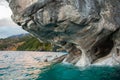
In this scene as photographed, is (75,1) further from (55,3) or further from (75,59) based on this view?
(75,59)

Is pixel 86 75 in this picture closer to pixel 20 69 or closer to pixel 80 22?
pixel 80 22

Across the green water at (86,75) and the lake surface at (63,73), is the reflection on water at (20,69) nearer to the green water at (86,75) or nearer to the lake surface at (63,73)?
the lake surface at (63,73)

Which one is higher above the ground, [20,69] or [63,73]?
[20,69]

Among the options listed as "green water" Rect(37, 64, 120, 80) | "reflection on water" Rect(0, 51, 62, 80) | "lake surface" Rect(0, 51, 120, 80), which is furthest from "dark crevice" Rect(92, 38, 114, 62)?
"reflection on water" Rect(0, 51, 62, 80)

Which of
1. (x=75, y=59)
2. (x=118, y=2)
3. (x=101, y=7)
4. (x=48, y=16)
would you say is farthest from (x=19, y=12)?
(x=75, y=59)

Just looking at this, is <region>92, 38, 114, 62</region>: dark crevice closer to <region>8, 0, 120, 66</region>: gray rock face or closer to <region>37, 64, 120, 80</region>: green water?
<region>8, 0, 120, 66</region>: gray rock face

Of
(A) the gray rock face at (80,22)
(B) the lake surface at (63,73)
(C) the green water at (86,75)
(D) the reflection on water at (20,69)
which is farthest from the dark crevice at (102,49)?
(D) the reflection on water at (20,69)

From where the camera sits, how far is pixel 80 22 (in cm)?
3934

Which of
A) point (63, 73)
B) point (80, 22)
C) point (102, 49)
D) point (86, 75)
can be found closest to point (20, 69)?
point (63, 73)

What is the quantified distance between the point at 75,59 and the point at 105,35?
14.0 meters

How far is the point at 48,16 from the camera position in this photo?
37125mm

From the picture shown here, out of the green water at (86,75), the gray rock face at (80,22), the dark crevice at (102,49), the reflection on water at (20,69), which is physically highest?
the gray rock face at (80,22)

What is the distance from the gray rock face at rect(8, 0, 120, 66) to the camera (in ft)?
121

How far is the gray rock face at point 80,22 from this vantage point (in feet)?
121
